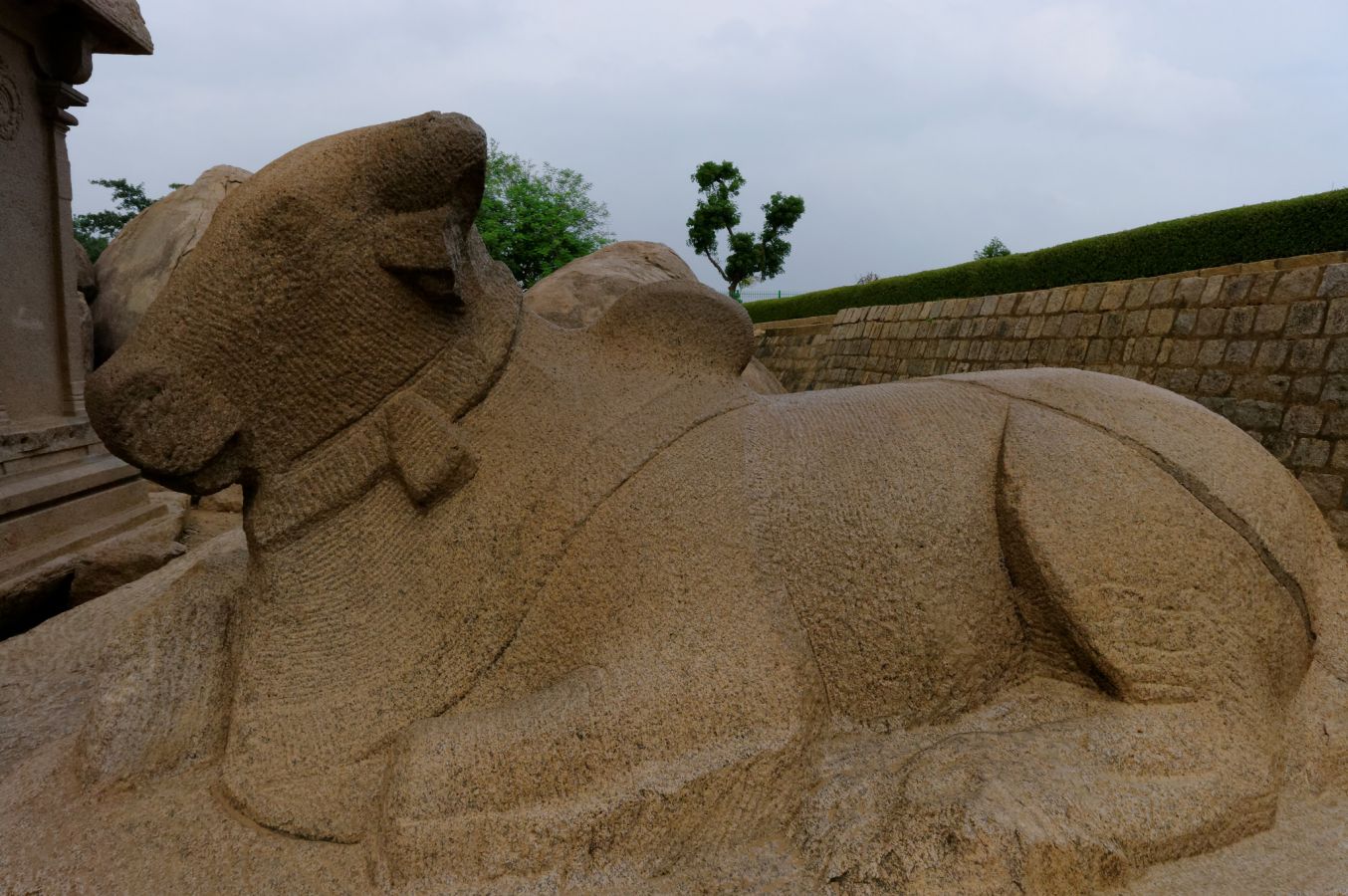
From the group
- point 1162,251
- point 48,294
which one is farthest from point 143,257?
point 1162,251

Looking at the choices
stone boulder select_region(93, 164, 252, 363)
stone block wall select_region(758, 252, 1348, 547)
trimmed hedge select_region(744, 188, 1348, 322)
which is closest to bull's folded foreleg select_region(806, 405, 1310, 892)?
stone block wall select_region(758, 252, 1348, 547)

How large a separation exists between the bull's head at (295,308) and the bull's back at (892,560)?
828mm

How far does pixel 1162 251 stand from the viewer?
24.9 feet

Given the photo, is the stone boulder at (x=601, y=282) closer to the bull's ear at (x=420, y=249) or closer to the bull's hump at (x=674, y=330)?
the bull's hump at (x=674, y=330)

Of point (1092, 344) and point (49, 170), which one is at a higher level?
point (49, 170)

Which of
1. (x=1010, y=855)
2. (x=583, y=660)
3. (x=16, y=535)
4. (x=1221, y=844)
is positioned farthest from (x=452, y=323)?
(x=16, y=535)

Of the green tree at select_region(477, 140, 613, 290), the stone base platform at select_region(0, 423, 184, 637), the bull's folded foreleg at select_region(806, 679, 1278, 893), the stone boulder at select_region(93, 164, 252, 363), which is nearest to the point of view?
the bull's folded foreleg at select_region(806, 679, 1278, 893)

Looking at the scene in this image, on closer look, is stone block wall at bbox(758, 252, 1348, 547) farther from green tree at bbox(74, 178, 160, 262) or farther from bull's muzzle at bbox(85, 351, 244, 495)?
green tree at bbox(74, 178, 160, 262)

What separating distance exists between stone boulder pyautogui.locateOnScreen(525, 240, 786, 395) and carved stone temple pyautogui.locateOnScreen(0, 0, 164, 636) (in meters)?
2.90

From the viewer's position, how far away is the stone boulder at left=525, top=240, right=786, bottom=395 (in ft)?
19.9

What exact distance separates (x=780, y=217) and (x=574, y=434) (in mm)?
26731

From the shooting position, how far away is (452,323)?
1928 millimetres

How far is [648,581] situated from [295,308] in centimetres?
92

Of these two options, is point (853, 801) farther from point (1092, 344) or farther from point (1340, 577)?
point (1092, 344)
